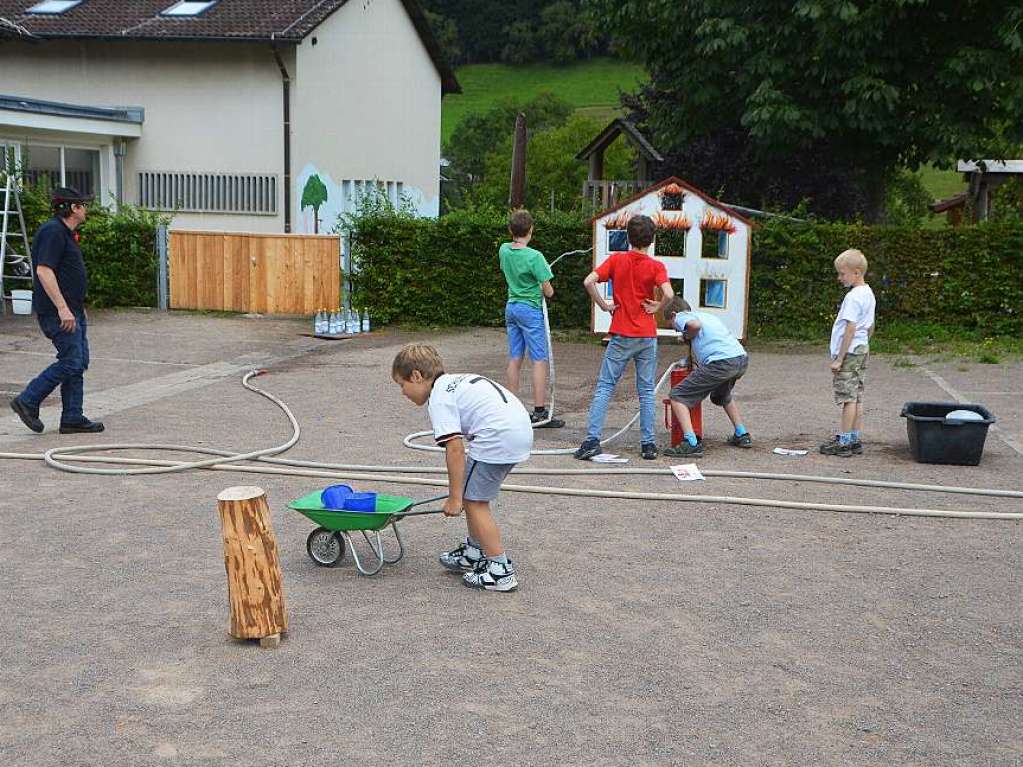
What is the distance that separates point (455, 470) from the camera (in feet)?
18.5

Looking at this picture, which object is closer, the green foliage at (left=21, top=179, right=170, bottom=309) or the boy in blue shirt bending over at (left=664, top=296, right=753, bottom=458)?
the boy in blue shirt bending over at (left=664, top=296, right=753, bottom=458)

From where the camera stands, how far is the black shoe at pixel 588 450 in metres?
9.12

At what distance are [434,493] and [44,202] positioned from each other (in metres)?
13.8

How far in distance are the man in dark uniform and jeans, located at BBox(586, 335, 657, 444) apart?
4.02m

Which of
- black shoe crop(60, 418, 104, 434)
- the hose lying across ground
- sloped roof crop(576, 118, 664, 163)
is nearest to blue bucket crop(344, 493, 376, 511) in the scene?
the hose lying across ground

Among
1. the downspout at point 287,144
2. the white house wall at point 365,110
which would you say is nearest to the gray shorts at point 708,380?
the downspout at point 287,144

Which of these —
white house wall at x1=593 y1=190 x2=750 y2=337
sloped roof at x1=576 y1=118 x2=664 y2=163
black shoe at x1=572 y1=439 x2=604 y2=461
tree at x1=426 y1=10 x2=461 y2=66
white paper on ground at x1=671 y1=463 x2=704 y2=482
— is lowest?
white paper on ground at x1=671 y1=463 x2=704 y2=482

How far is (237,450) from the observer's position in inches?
364

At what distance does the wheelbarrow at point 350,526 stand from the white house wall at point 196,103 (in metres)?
20.4

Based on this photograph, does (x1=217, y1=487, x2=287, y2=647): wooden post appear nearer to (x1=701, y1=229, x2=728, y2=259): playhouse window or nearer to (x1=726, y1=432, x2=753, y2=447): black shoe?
(x1=726, y1=432, x2=753, y2=447): black shoe

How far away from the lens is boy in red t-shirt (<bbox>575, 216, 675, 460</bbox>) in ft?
29.6

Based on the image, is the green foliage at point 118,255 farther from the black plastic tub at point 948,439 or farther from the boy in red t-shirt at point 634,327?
the black plastic tub at point 948,439

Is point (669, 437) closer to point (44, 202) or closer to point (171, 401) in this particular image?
point (171, 401)

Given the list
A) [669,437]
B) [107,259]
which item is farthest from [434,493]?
[107,259]
